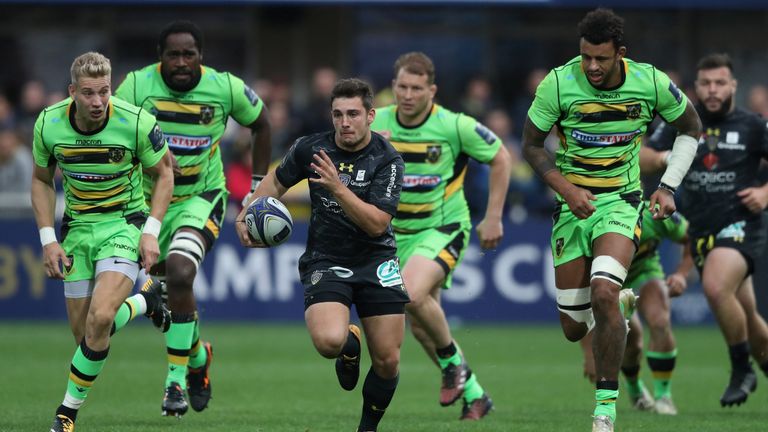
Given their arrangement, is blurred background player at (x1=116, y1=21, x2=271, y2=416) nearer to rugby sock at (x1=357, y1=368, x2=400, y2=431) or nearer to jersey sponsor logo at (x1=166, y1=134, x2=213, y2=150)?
jersey sponsor logo at (x1=166, y1=134, x2=213, y2=150)

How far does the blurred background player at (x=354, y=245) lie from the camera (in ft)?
27.0

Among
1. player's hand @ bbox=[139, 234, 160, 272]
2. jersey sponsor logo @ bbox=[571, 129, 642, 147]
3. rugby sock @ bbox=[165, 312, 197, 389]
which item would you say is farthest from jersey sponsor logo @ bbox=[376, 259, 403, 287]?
rugby sock @ bbox=[165, 312, 197, 389]

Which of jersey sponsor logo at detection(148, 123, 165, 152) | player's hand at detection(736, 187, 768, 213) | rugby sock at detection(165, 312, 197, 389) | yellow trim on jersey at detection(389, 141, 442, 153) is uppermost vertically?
jersey sponsor logo at detection(148, 123, 165, 152)

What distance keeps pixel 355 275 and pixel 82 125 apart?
81.2 inches

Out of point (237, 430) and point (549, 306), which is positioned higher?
point (237, 430)

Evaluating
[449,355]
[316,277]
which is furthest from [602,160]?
[449,355]

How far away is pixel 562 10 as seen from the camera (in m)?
22.3

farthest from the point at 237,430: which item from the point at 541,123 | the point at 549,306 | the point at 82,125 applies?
the point at 549,306

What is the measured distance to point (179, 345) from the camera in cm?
986

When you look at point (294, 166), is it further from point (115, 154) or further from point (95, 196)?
point (95, 196)

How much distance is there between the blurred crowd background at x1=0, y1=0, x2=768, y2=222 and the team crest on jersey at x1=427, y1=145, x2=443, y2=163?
10934mm

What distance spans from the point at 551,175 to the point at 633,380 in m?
2.79

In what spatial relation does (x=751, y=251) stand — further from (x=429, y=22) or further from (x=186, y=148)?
(x=429, y=22)

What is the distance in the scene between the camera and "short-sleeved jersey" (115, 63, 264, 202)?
10.2 m
